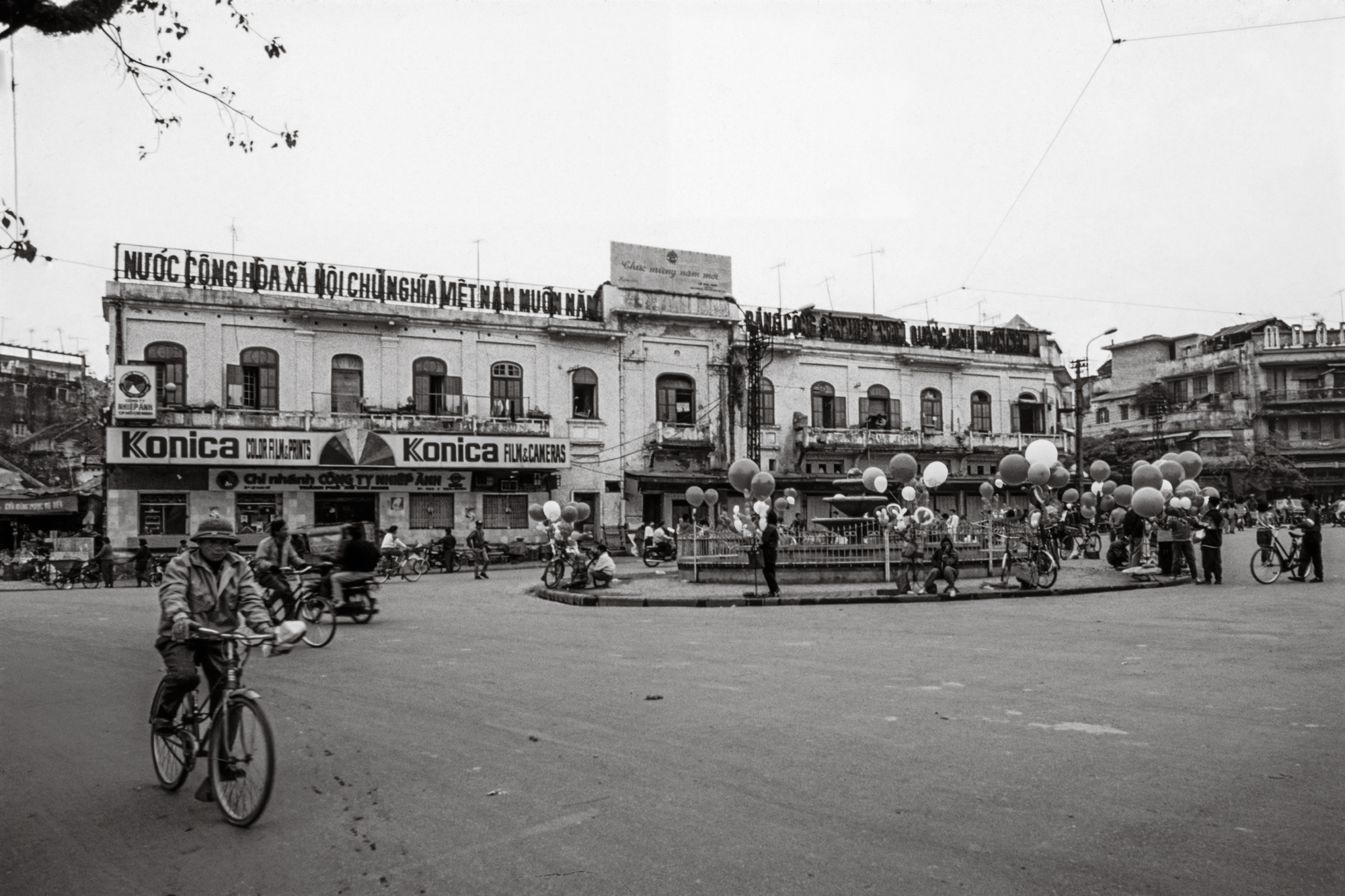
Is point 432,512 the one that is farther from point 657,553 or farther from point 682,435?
point 682,435

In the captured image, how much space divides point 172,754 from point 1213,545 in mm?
18626

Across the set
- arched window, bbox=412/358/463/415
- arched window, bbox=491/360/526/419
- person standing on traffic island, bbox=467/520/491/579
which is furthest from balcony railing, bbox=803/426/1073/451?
person standing on traffic island, bbox=467/520/491/579

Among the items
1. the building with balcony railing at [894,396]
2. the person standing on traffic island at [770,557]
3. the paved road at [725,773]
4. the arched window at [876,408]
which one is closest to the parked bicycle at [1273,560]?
the paved road at [725,773]

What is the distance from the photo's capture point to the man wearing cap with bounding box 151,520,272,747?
5438 mm

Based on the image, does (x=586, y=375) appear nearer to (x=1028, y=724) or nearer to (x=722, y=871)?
(x=1028, y=724)

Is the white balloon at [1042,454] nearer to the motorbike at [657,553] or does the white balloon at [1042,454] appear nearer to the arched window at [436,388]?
the motorbike at [657,553]

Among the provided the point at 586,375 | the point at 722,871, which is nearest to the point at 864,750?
the point at 722,871

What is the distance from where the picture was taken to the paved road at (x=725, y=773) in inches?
168

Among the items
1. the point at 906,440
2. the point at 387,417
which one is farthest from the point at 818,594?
the point at 906,440

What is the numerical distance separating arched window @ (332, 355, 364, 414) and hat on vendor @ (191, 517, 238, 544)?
2925 cm

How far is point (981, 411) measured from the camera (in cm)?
4581

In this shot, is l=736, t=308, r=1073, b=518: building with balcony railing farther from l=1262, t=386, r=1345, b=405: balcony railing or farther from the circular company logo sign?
the circular company logo sign

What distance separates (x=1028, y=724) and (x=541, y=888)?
415 cm

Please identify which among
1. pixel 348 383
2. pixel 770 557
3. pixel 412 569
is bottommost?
pixel 412 569
